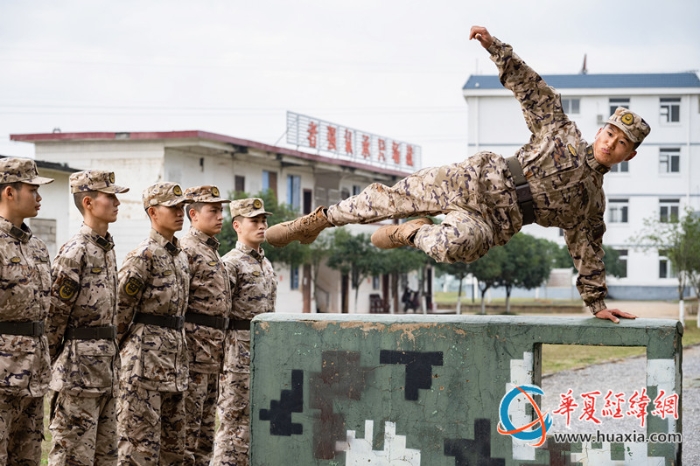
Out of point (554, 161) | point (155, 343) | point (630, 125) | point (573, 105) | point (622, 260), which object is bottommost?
point (155, 343)

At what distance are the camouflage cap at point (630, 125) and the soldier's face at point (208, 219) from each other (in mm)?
3161

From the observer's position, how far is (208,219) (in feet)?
23.5

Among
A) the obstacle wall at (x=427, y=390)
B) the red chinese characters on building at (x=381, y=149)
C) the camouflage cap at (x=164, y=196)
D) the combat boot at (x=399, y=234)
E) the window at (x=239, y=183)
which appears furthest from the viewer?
the red chinese characters on building at (x=381, y=149)

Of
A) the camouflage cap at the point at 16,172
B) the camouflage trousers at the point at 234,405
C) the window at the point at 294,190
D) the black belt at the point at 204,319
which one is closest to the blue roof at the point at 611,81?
the window at the point at 294,190

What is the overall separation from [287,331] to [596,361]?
1333 cm

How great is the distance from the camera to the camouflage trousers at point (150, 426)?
598cm

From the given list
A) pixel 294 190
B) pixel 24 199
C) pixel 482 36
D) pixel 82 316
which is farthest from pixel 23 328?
pixel 294 190

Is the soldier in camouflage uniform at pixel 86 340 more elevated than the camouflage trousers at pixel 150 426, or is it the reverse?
the soldier in camouflage uniform at pixel 86 340

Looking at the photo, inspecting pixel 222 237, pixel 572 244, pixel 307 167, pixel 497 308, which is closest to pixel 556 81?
pixel 497 308

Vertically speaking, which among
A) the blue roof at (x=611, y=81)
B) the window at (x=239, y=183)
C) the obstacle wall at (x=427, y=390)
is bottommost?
the obstacle wall at (x=427, y=390)

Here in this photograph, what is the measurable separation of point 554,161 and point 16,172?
9.70ft

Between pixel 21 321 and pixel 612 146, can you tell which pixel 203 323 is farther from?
pixel 612 146

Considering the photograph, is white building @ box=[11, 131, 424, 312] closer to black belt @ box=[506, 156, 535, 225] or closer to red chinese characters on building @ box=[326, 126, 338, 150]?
red chinese characters on building @ box=[326, 126, 338, 150]

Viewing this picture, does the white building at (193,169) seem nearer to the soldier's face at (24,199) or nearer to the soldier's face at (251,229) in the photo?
the soldier's face at (251,229)
